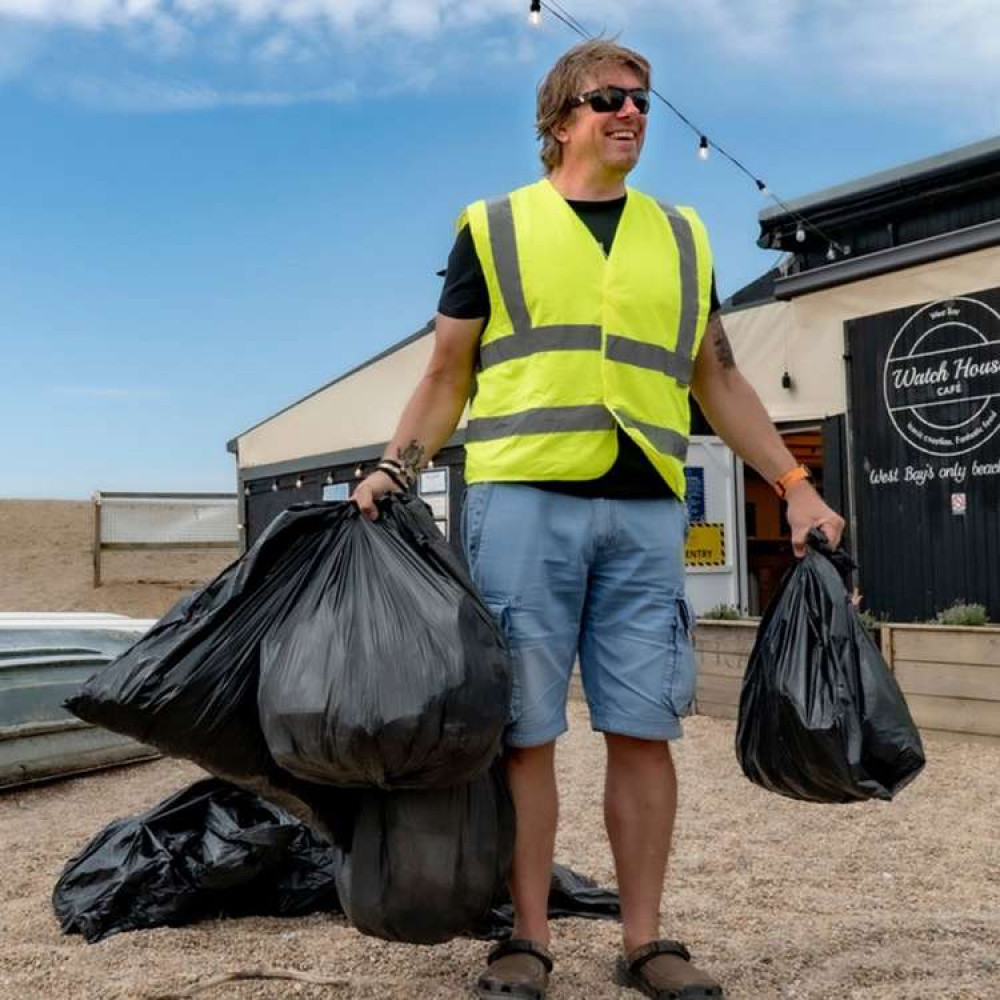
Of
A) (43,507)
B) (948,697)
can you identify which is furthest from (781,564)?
(43,507)

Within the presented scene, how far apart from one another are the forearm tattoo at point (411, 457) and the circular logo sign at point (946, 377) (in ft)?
18.0

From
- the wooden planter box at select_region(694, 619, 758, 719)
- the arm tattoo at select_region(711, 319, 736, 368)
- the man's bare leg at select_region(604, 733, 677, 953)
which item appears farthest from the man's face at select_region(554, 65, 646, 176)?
the wooden planter box at select_region(694, 619, 758, 719)

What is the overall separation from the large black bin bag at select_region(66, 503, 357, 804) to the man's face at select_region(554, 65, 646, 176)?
83 cm

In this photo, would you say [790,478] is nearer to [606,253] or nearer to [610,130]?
[606,253]

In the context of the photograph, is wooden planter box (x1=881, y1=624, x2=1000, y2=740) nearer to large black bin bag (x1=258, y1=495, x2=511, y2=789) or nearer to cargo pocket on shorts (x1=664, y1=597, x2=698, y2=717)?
cargo pocket on shorts (x1=664, y1=597, x2=698, y2=717)

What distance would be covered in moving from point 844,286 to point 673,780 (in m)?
6.12

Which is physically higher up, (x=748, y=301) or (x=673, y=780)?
(x=748, y=301)

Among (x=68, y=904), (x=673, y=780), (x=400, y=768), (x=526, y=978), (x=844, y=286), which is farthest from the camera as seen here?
(x=844, y=286)

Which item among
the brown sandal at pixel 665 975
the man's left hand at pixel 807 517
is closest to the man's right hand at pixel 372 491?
the man's left hand at pixel 807 517

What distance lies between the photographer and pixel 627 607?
222 cm

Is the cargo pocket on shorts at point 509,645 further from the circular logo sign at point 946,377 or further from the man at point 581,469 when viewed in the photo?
the circular logo sign at point 946,377

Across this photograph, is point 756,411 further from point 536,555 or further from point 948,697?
point 948,697

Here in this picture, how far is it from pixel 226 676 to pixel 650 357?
0.97 metres

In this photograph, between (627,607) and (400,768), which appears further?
(627,607)
